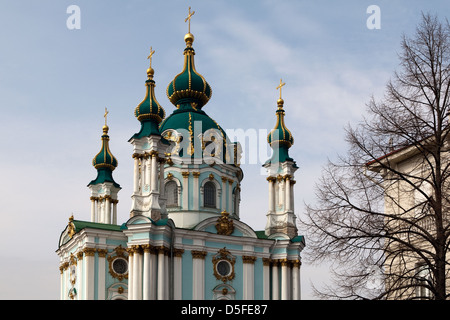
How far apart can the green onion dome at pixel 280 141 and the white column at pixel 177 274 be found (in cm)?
880

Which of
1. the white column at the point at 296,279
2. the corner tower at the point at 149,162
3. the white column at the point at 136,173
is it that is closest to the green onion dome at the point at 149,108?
the corner tower at the point at 149,162

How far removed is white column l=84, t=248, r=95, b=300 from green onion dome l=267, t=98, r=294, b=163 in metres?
12.1

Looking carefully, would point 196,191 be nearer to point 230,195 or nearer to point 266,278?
point 230,195

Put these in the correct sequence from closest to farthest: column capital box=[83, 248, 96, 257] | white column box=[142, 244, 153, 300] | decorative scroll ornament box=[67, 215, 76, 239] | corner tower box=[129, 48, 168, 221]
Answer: white column box=[142, 244, 153, 300] < column capital box=[83, 248, 96, 257] < corner tower box=[129, 48, 168, 221] < decorative scroll ornament box=[67, 215, 76, 239]

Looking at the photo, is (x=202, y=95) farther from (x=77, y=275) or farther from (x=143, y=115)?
(x=77, y=275)

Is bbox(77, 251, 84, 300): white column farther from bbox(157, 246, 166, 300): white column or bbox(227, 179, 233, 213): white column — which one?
bbox(227, 179, 233, 213): white column

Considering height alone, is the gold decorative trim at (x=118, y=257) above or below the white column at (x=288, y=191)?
below

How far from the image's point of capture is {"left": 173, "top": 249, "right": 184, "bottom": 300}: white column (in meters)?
34.7

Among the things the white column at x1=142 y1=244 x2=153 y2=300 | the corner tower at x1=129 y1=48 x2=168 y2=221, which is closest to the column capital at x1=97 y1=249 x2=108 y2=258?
the corner tower at x1=129 y1=48 x2=168 y2=221

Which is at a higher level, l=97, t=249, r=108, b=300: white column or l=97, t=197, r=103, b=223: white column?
l=97, t=197, r=103, b=223: white column

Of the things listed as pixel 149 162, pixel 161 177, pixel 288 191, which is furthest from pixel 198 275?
pixel 288 191

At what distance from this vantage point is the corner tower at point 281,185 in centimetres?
3938

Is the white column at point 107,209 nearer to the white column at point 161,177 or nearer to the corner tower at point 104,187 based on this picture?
the corner tower at point 104,187
